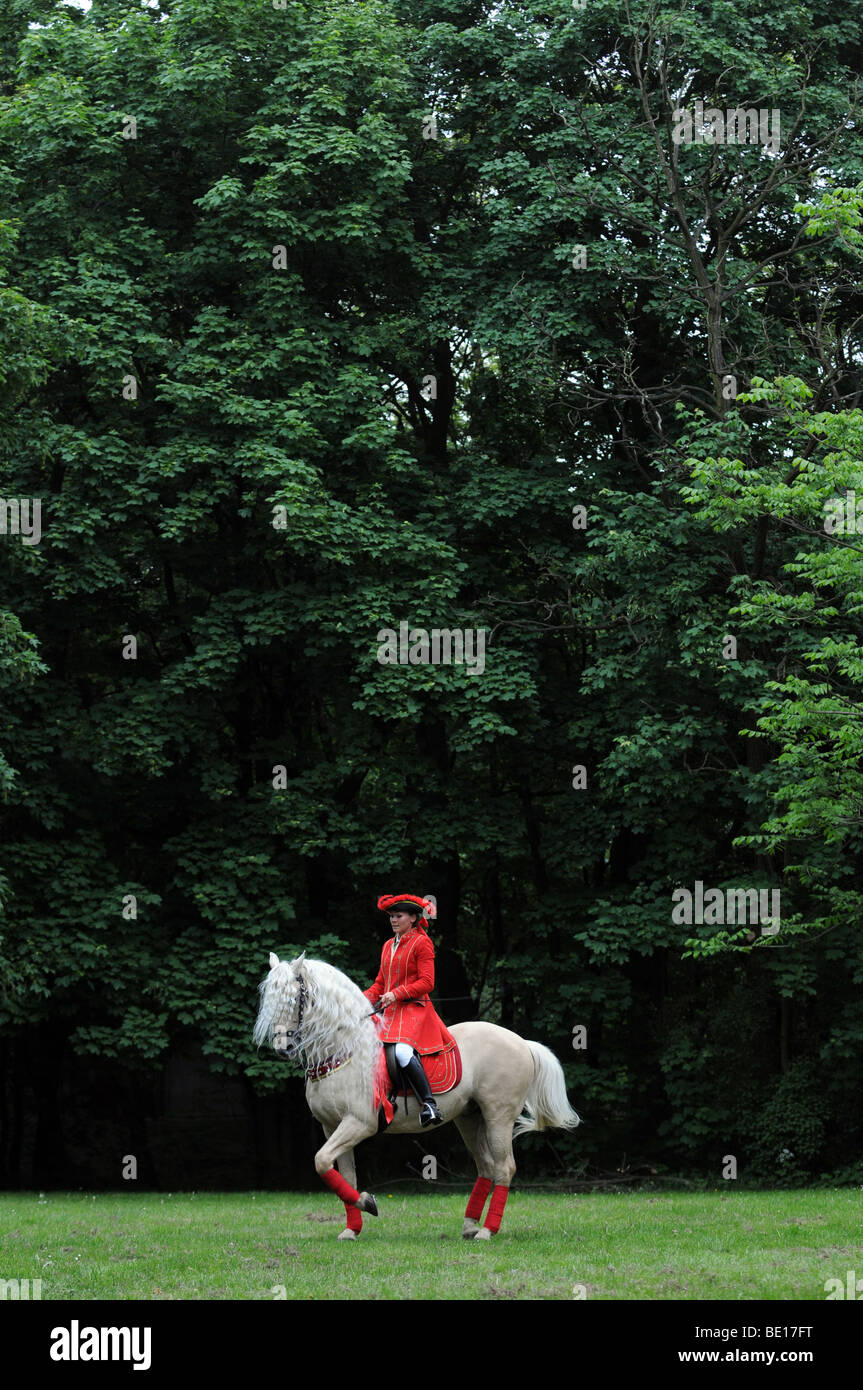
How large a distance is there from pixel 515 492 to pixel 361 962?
8.00 meters

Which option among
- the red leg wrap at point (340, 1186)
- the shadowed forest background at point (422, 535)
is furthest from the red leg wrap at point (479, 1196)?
the shadowed forest background at point (422, 535)

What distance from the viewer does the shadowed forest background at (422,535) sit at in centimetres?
2352

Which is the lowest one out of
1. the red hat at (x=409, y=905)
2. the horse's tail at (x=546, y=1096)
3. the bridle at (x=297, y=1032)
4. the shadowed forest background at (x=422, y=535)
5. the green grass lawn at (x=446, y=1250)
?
the green grass lawn at (x=446, y=1250)

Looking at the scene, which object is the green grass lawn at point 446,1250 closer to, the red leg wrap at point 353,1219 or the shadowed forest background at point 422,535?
the red leg wrap at point 353,1219

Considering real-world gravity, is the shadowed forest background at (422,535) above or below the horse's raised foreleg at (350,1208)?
above

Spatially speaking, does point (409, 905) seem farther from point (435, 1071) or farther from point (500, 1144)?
point (500, 1144)

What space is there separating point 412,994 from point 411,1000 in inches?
8.1

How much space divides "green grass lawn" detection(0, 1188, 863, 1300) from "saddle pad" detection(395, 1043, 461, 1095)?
1.25m

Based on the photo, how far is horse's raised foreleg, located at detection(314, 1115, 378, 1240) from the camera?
12844 millimetres

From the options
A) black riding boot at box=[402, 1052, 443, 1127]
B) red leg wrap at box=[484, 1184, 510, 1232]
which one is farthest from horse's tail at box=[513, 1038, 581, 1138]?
black riding boot at box=[402, 1052, 443, 1127]

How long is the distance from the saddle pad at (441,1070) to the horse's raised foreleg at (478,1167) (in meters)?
0.55

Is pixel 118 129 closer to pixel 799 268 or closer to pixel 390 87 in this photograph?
pixel 390 87

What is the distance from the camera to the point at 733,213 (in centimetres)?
2617
